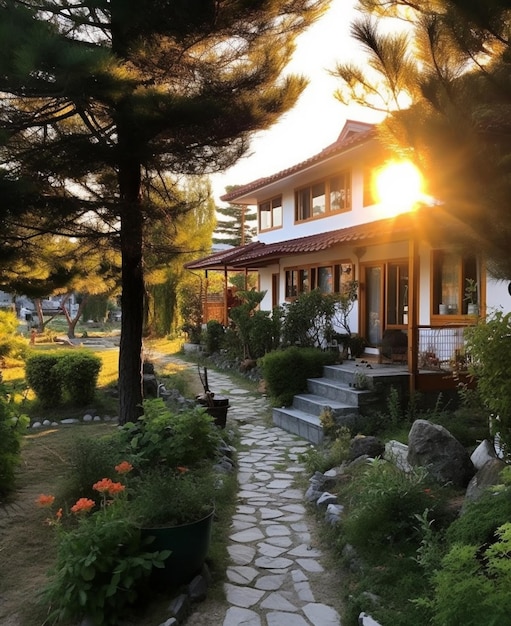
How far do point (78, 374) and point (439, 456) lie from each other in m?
6.44

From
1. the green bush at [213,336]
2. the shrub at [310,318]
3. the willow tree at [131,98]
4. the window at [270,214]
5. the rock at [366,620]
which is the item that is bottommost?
the rock at [366,620]

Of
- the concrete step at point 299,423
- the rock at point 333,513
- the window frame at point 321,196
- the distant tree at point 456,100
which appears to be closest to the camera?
the distant tree at point 456,100

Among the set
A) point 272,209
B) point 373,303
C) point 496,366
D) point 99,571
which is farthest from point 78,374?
point 272,209

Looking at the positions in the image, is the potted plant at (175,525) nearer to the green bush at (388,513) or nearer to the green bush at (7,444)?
the green bush at (388,513)

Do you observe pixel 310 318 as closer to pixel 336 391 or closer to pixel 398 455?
pixel 336 391

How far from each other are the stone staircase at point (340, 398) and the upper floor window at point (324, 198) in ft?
18.3

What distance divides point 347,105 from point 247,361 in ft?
35.0

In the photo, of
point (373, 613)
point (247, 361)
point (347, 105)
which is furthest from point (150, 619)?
point (247, 361)

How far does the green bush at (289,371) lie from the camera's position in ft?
32.1

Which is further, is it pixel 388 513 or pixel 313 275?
pixel 313 275

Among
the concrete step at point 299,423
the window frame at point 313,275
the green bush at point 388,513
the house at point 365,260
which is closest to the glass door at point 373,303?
the house at point 365,260

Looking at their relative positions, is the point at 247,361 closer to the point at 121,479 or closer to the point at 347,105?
the point at 121,479

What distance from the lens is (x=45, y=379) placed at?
9227 millimetres

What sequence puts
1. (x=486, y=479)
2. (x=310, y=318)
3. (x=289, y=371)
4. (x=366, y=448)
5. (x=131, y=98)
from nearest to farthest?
(x=486, y=479)
(x=131, y=98)
(x=366, y=448)
(x=289, y=371)
(x=310, y=318)
